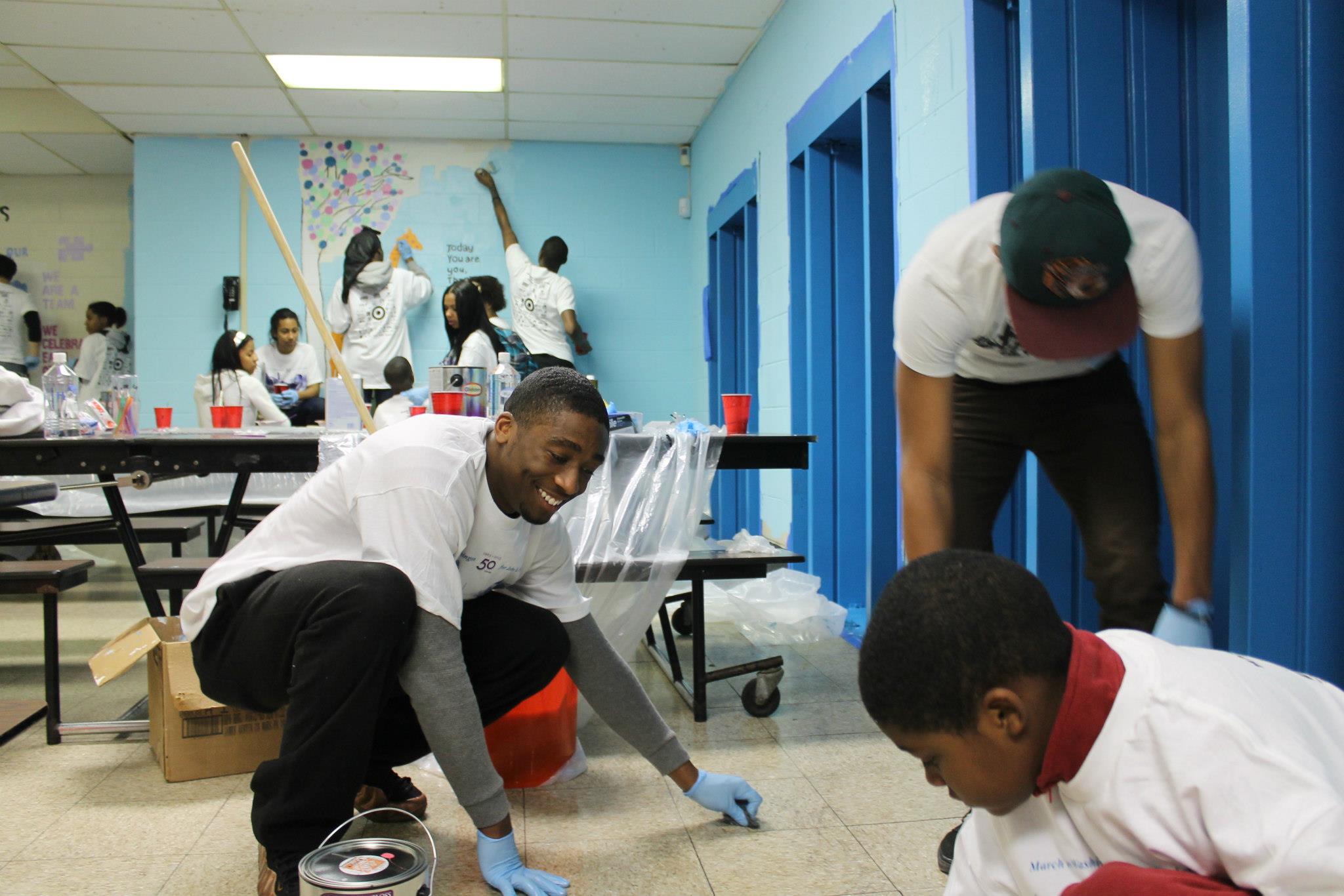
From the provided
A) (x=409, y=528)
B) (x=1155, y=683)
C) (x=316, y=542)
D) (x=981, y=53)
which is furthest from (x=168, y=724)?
(x=981, y=53)

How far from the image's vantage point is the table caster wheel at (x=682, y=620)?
311 centimetres

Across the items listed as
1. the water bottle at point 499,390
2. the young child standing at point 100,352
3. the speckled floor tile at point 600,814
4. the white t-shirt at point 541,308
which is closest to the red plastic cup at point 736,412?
the water bottle at point 499,390

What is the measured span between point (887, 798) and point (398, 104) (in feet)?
16.5

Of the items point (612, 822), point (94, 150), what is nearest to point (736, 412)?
point (612, 822)

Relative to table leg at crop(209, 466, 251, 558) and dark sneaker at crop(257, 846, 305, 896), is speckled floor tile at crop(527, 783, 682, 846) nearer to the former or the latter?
dark sneaker at crop(257, 846, 305, 896)

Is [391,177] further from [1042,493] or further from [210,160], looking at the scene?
[1042,493]

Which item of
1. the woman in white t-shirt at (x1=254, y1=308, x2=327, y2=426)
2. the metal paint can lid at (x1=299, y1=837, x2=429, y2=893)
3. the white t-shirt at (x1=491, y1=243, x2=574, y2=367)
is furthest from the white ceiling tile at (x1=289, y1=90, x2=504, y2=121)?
the metal paint can lid at (x1=299, y1=837, x2=429, y2=893)

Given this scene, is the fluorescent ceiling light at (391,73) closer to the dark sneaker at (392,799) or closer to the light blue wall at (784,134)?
the light blue wall at (784,134)

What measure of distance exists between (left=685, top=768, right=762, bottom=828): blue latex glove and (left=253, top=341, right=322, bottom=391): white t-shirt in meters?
4.87

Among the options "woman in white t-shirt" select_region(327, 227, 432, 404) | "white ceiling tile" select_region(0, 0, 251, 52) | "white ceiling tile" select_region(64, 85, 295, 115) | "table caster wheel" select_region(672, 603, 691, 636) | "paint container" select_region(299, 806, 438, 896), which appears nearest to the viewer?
"paint container" select_region(299, 806, 438, 896)

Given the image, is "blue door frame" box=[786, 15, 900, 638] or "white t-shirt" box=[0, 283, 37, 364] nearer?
"blue door frame" box=[786, 15, 900, 638]

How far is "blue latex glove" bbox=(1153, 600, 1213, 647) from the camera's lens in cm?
124

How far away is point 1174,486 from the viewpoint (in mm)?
1362

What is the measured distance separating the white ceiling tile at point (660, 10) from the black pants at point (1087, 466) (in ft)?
10.7
